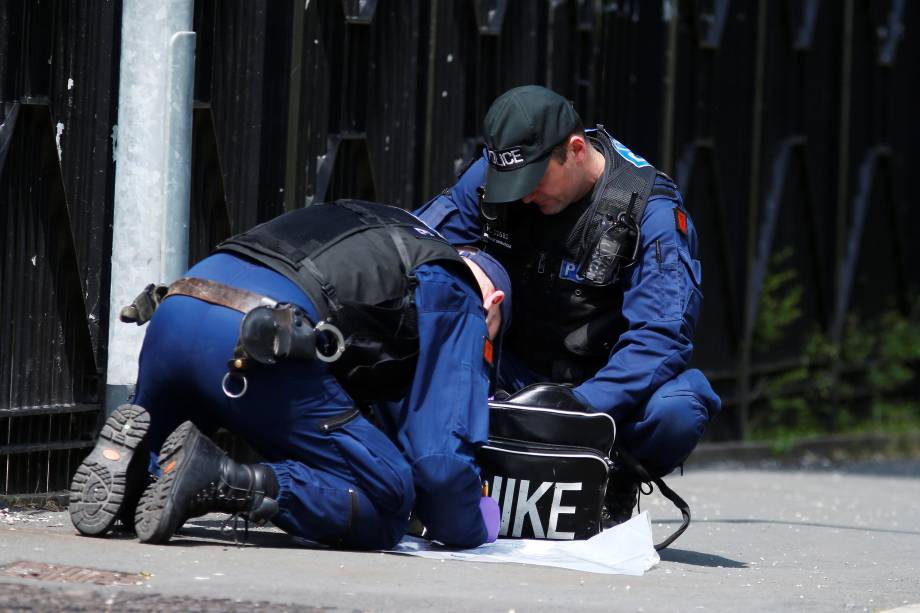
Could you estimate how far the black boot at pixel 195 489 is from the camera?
4062 mm

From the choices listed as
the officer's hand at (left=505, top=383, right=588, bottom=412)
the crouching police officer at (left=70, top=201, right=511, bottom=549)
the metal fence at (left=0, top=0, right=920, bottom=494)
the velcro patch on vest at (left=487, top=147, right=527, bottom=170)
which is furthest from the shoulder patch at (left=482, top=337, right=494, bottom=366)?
the metal fence at (left=0, top=0, right=920, bottom=494)

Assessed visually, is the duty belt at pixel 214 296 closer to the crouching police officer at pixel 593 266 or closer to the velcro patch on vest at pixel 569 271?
the crouching police officer at pixel 593 266

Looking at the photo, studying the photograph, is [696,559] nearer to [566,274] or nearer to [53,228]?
[566,274]

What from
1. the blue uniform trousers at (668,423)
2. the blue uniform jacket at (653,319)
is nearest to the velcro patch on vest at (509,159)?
the blue uniform jacket at (653,319)

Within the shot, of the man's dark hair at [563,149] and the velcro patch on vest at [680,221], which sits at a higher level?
the man's dark hair at [563,149]

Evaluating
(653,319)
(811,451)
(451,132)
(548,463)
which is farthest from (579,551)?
(811,451)

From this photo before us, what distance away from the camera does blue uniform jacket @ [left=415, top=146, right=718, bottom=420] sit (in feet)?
15.9

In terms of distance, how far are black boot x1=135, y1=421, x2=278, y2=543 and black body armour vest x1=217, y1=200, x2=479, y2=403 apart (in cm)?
38

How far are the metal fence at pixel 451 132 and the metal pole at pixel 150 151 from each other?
7 cm

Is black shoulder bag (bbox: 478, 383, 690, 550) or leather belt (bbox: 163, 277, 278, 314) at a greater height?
leather belt (bbox: 163, 277, 278, 314)

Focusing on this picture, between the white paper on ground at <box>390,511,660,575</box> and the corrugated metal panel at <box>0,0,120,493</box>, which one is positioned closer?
the white paper on ground at <box>390,511,660,575</box>

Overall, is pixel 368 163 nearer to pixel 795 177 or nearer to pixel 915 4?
pixel 795 177

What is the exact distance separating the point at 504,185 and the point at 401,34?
6.57ft

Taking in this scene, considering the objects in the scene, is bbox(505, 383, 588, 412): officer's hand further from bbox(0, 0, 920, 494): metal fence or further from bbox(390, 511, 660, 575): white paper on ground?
bbox(0, 0, 920, 494): metal fence
